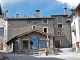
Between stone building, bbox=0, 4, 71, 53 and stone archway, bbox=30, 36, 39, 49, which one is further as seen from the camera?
stone archway, bbox=30, 36, 39, 49

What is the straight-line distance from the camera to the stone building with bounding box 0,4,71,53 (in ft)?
121

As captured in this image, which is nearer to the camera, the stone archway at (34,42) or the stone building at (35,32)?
the stone building at (35,32)

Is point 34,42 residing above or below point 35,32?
below

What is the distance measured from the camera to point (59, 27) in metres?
51.1

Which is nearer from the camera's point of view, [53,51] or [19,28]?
[53,51]

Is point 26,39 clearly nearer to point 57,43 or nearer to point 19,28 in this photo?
point 19,28

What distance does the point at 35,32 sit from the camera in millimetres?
37312

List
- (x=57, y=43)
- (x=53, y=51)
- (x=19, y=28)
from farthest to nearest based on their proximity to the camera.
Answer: (x=57, y=43), (x=19, y=28), (x=53, y=51)

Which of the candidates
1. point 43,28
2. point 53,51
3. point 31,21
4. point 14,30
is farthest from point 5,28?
point 53,51

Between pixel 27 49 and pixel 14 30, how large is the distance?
11784mm

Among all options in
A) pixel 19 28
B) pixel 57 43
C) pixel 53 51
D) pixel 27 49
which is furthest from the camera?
pixel 57 43

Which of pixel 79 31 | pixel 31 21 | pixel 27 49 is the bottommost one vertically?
pixel 27 49

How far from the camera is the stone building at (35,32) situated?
3702 cm

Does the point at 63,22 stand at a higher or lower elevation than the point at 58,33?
higher
